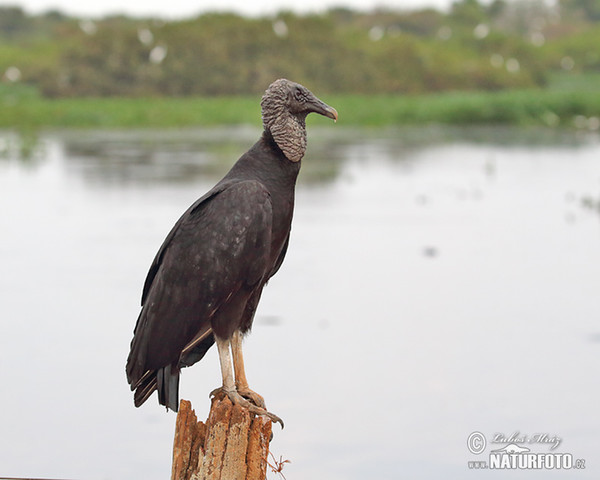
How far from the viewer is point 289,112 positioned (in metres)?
3.47

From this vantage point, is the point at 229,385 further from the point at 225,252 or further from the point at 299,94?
the point at 299,94

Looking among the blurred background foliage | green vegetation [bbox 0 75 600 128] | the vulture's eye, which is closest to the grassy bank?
green vegetation [bbox 0 75 600 128]

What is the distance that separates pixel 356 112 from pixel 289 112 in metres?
24.9

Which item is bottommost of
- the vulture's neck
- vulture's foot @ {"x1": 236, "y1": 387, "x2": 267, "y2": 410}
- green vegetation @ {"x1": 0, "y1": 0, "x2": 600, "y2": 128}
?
vulture's foot @ {"x1": 236, "y1": 387, "x2": 267, "y2": 410}

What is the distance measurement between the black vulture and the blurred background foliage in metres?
30.2

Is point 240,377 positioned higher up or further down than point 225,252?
further down

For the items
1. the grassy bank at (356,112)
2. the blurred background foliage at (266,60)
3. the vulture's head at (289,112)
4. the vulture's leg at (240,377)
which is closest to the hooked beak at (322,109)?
the vulture's head at (289,112)

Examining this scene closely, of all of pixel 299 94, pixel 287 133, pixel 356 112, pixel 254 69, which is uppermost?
pixel 254 69

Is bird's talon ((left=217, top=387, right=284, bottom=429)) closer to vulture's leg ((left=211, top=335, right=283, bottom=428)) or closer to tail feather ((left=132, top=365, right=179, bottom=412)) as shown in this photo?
vulture's leg ((left=211, top=335, right=283, bottom=428))

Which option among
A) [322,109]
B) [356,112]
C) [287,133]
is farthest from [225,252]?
[356,112]

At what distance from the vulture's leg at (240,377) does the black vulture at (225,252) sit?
0.16ft

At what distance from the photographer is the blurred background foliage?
3384 centimetres

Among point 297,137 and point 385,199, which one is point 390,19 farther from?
point 297,137

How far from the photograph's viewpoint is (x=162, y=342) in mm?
3414
